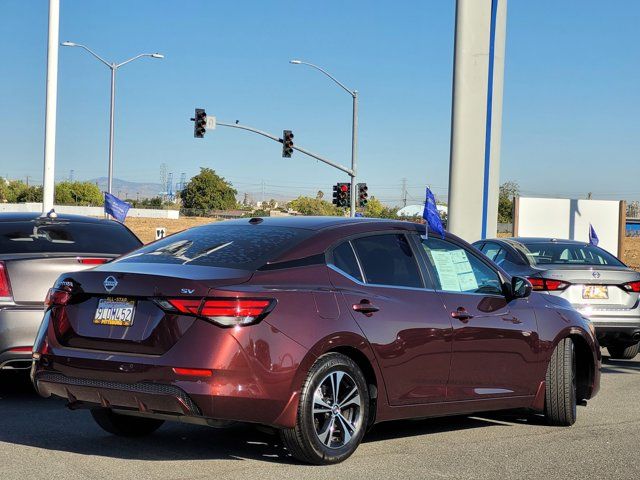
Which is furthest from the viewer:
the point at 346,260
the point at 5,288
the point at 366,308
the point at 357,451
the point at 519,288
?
Answer: the point at 5,288

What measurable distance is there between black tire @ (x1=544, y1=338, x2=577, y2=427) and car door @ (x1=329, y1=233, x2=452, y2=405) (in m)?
1.29

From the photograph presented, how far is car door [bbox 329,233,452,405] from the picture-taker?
671 cm

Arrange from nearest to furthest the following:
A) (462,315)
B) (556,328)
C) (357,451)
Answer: (357,451)
(462,315)
(556,328)

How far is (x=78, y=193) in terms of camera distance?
158750 mm

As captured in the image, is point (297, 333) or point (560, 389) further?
point (560, 389)

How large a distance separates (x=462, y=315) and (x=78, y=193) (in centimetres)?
15608

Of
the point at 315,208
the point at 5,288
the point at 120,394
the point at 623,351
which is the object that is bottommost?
the point at 623,351

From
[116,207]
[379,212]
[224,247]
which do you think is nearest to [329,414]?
[224,247]

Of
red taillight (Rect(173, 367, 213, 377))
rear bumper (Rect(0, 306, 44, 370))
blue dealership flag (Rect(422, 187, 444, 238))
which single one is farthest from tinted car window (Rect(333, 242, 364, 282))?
rear bumper (Rect(0, 306, 44, 370))

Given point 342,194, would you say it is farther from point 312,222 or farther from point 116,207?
point 312,222

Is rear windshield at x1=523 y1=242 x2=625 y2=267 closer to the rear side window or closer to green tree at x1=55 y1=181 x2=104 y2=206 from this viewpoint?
the rear side window

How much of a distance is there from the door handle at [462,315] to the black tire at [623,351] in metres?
6.36

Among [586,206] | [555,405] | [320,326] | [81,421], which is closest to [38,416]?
[81,421]

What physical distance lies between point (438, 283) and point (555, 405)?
1.55 m
